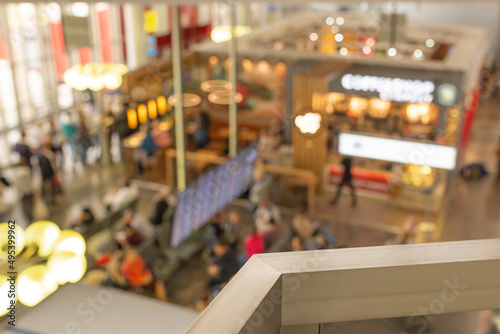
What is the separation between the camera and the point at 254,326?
1.03 meters

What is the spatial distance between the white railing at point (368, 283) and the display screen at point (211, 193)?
6360 millimetres

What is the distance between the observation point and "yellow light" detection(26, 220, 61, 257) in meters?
3.95

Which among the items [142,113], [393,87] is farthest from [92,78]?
[393,87]

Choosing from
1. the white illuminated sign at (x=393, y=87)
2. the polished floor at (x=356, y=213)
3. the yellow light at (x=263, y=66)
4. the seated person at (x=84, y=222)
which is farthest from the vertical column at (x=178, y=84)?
the yellow light at (x=263, y=66)

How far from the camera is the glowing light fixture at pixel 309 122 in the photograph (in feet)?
29.4

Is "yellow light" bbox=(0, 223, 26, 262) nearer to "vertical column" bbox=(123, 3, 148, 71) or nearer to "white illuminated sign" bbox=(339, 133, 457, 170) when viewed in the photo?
"white illuminated sign" bbox=(339, 133, 457, 170)

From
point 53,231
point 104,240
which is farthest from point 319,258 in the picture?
point 104,240

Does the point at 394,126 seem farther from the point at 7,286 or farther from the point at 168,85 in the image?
the point at 7,286

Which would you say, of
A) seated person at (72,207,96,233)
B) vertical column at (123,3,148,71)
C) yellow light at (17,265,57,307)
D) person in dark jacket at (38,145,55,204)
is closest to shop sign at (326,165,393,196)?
seated person at (72,207,96,233)

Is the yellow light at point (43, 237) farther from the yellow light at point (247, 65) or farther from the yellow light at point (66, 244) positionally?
the yellow light at point (247, 65)

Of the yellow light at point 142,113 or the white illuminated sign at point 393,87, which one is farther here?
the yellow light at point 142,113

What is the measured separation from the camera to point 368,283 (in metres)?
1.17

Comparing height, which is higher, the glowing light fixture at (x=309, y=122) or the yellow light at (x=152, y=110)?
the glowing light fixture at (x=309, y=122)

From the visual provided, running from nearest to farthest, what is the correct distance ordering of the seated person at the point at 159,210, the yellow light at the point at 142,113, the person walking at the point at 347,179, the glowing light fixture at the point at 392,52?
the seated person at the point at 159,210 → the person walking at the point at 347,179 → the yellow light at the point at 142,113 → the glowing light fixture at the point at 392,52
